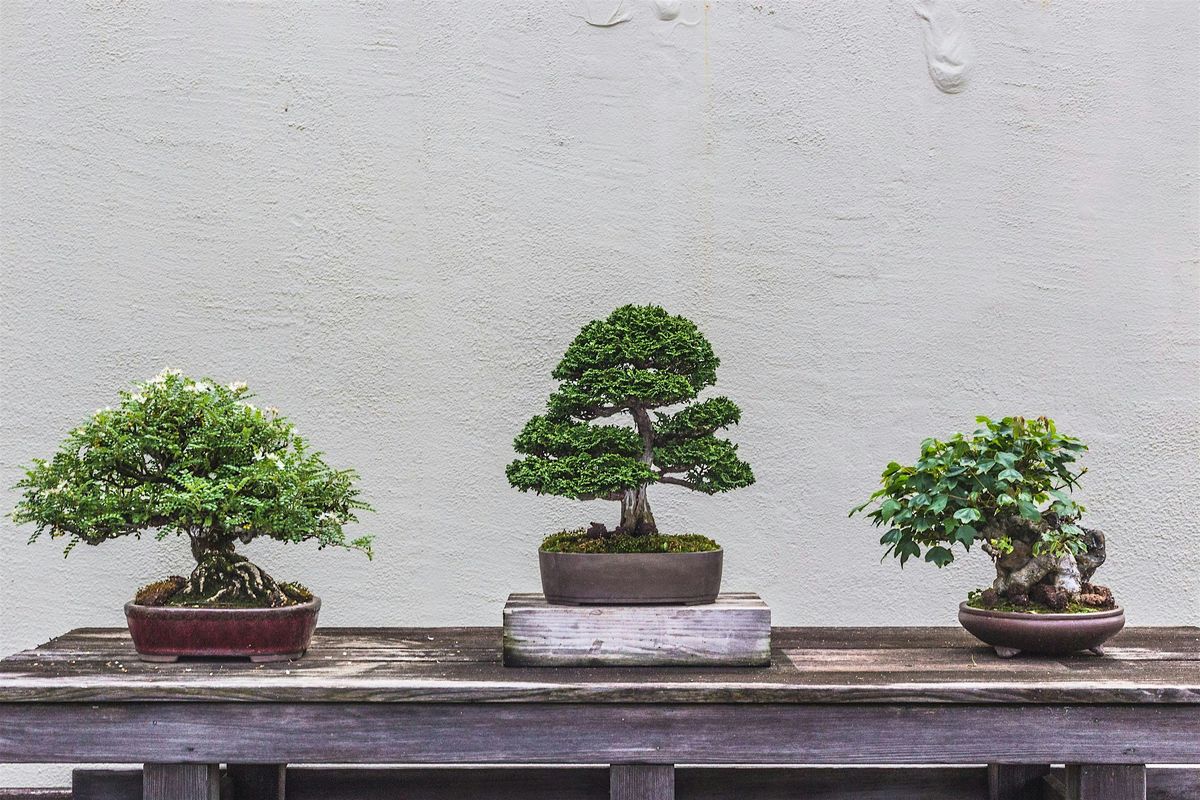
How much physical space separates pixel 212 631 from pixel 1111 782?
1209mm

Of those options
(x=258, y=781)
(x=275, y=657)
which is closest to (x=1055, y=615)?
(x=275, y=657)

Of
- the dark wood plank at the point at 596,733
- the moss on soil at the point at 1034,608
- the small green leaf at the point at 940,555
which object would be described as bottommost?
the dark wood plank at the point at 596,733

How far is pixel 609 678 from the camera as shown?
145 cm

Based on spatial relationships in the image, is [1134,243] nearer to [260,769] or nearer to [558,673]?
[558,673]

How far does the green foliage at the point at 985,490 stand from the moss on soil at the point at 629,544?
268 millimetres

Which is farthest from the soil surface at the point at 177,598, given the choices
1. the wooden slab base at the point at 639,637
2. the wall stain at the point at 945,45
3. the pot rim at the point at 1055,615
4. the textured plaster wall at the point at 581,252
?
the wall stain at the point at 945,45

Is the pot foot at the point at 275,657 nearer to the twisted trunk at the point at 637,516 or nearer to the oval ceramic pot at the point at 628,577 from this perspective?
the oval ceramic pot at the point at 628,577

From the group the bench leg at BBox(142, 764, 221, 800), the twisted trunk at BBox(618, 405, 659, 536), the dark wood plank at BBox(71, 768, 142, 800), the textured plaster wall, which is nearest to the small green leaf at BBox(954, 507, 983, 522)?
the twisted trunk at BBox(618, 405, 659, 536)

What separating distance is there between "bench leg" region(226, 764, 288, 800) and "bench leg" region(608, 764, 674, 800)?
2.50 ft

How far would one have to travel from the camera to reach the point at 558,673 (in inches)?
58.4

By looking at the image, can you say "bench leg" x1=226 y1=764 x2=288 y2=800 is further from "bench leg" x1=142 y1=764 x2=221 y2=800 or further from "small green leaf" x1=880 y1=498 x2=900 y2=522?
"small green leaf" x1=880 y1=498 x2=900 y2=522

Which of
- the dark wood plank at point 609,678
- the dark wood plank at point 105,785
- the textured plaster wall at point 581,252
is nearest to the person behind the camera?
the dark wood plank at point 609,678

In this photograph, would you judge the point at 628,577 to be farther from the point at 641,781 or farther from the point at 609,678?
the point at 641,781

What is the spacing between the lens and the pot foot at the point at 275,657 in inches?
60.2
